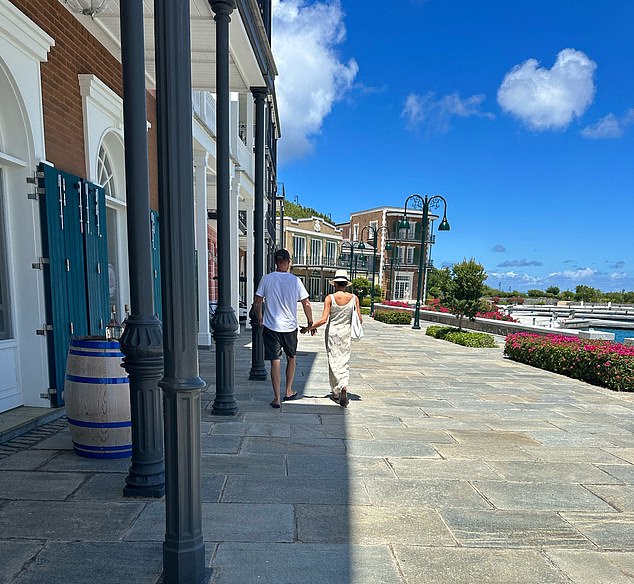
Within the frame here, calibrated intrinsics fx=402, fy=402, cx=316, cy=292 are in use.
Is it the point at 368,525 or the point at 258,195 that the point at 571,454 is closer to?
the point at 368,525

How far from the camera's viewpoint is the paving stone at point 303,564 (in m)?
2.11

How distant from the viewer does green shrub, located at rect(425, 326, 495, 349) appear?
12.1m

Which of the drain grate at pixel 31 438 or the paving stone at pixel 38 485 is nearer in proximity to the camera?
the paving stone at pixel 38 485

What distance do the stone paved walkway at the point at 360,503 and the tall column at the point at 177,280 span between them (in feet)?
1.50

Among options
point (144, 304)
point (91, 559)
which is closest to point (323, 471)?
point (91, 559)

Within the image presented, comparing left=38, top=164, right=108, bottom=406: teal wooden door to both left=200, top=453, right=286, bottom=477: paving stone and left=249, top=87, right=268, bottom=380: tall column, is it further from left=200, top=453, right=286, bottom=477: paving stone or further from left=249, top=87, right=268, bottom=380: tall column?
left=200, top=453, right=286, bottom=477: paving stone

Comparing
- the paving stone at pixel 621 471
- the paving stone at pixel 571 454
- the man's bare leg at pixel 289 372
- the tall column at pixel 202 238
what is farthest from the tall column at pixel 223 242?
the tall column at pixel 202 238

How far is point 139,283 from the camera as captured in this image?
2723mm

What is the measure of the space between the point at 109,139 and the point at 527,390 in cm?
770

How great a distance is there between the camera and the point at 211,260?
48.4ft

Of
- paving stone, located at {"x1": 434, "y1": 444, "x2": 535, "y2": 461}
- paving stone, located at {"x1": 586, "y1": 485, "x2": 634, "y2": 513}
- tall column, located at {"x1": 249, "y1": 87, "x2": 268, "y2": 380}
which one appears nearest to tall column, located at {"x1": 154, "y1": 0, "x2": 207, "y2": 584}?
paving stone, located at {"x1": 434, "y1": 444, "x2": 535, "y2": 461}

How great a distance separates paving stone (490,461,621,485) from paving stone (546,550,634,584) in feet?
3.06

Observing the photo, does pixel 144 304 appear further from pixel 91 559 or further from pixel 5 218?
pixel 5 218

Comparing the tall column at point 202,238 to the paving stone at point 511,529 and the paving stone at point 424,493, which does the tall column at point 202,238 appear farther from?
the paving stone at point 511,529
